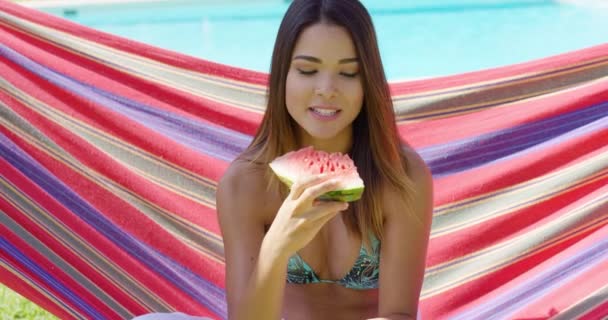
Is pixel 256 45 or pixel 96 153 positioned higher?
pixel 96 153

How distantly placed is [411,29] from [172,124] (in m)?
11.2

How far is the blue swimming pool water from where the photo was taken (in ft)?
41.9

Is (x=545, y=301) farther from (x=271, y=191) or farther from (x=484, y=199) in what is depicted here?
(x=271, y=191)

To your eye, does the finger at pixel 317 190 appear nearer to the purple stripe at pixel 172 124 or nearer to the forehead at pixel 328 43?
the forehead at pixel 328 43

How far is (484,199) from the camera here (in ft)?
11.7

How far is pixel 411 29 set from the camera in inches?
568

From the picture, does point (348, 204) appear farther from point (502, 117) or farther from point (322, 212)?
point (502, 117)

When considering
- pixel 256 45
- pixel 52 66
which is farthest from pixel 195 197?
pixel 256 45

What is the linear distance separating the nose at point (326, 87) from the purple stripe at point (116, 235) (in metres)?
1.25

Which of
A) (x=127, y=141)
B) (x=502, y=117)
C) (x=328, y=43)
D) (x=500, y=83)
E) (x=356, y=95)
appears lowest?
(x=127, y=141)

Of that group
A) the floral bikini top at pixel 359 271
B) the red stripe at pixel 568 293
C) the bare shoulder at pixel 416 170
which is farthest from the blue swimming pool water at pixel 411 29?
the floral bikini top at pixel 359 271

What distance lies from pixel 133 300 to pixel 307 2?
144cm

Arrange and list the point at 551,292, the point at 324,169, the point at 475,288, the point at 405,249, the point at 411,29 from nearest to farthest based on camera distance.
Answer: the point at 324,169 < the point at 405,249 < the point at 551,292 < the point at 475,288 < the point at 411,29

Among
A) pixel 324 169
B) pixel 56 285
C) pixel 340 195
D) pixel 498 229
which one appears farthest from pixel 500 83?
pixel 56 285
